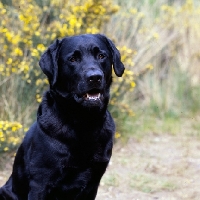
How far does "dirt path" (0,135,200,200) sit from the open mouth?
1.49 m

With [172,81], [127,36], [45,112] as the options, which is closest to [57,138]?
[45,112]

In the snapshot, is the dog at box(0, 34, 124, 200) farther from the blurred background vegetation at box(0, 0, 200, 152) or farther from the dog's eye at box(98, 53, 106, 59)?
the blurred background vegetation at box(0, 0, 200, 152)

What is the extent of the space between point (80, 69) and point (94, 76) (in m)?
0.16

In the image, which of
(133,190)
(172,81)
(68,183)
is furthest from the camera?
(172,81)

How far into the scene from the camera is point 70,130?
344 cm

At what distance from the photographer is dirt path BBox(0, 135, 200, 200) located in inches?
187

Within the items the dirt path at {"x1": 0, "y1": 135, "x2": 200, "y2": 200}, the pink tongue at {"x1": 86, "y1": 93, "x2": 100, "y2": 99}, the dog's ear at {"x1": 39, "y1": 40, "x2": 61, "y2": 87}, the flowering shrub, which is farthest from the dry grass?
the dog's ear at {"x1": 39, "y1": 40, "x2": 61, "y2": 87}

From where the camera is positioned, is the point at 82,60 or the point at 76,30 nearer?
the point at 82,60

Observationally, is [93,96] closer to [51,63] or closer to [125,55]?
[51,63]

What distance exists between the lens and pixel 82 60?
3.46 metres

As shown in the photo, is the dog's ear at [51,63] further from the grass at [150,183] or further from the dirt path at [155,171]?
the grass at [150,183]

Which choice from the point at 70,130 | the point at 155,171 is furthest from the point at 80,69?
the point at 155,171

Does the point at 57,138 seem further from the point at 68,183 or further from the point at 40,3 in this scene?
the point at 40,3

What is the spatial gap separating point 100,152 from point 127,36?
4031mm
